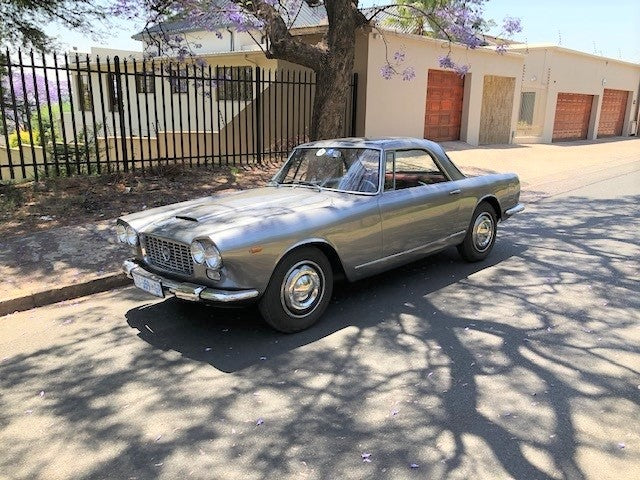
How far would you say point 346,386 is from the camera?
11.2 feet

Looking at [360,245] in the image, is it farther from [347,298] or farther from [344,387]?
[344,387]

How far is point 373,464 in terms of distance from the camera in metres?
2.65

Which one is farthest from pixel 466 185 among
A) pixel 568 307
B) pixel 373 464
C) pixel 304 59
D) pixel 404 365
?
pixel 304 59

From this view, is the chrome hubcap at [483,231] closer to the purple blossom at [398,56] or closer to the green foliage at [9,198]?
the green foliage at [9,198]

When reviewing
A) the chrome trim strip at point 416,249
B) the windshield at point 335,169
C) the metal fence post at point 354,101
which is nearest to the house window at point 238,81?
the metal fence post at point 354,101

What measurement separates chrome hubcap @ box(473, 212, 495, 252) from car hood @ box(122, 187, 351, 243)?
6.59 ft

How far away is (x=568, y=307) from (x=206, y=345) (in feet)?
10.4

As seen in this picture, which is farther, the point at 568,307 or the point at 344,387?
the point at 568,307

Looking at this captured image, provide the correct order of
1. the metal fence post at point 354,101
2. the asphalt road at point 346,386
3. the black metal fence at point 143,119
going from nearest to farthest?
1. the asphalt road at point 346,386
2. the black metal fence at point 143,119
3. the metal fence post at point 354,101

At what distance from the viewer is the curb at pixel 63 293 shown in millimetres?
4844

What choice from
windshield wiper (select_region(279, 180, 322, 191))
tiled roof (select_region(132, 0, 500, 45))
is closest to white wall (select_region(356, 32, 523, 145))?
tiled roof (select_region(132, 0, 500, 45))

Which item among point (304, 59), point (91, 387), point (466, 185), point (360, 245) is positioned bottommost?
point (91, 387)

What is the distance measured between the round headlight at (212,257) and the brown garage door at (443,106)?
14.5m

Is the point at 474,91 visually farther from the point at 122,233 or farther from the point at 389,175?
the point at 122,233
